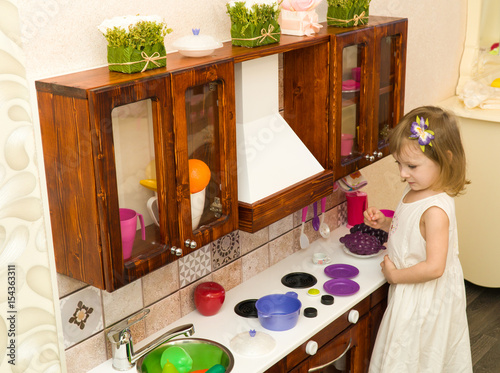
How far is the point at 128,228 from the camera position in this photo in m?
1.68

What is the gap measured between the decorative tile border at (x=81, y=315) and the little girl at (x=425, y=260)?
1102 mm

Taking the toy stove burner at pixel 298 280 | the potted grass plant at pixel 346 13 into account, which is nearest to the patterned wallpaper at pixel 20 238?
the toy stove burner at pixel 298 280

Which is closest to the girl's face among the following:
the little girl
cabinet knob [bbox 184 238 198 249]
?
the little girl

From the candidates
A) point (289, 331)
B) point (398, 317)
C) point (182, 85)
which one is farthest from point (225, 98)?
point (398, 317)

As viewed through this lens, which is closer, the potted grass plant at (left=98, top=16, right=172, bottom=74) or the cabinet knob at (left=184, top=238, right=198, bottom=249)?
the potted grass plant at (left=98, top=16, right=172, bottom=74)

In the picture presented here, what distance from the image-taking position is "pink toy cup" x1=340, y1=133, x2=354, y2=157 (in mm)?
2412

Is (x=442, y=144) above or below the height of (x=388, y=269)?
above

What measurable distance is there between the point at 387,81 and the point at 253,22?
2.56 ft

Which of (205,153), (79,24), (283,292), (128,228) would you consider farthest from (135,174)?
(283,292)

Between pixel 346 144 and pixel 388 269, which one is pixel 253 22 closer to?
pixel 346 144

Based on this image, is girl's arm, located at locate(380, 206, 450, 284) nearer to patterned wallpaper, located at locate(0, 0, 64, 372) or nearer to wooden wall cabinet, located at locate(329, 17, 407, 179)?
wooden wall cabinet, located at locate(329, 17, 407, 179)

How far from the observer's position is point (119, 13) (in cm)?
180

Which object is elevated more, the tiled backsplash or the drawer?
the tiled backsplash

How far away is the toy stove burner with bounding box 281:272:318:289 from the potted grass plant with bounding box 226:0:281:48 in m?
0.95
